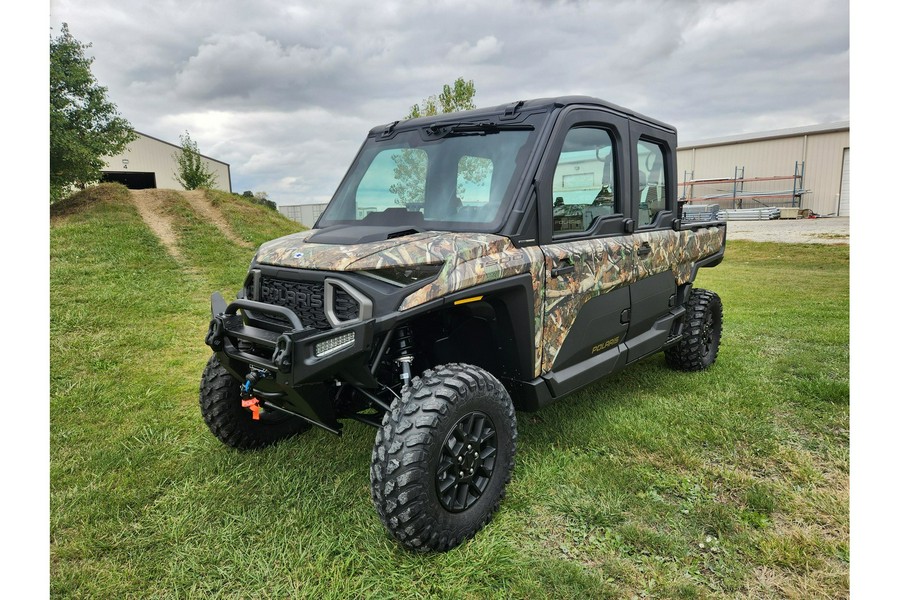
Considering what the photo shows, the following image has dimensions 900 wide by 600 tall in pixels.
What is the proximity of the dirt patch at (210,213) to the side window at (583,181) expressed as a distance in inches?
495

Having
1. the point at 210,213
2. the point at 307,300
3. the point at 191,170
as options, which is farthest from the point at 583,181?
the point at 191,170

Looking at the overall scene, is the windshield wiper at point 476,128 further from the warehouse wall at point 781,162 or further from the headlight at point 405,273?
the warehouse wall at point 781,162

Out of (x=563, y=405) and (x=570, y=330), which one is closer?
(x=570, y=330)

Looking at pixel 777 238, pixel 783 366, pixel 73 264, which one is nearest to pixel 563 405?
pixel 783 366

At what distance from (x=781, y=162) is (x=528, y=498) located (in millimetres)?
38941

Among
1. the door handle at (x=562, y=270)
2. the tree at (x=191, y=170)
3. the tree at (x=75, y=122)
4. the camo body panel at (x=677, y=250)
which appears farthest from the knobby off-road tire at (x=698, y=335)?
the tree at (x=191, y=170)

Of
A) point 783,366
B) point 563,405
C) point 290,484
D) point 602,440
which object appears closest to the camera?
point 290,484

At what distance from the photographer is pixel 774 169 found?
117 ft

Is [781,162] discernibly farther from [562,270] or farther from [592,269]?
[562,270]

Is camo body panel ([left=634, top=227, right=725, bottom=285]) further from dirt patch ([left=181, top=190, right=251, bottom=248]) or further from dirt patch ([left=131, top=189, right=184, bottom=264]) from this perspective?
dirt patch ([left=181, top=190, right=251, bottom=248])

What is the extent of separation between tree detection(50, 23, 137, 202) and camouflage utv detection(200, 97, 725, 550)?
1532 cm

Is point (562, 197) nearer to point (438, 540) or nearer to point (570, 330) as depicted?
point (570, 330)

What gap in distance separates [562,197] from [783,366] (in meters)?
3.67

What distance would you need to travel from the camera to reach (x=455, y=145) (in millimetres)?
3674
